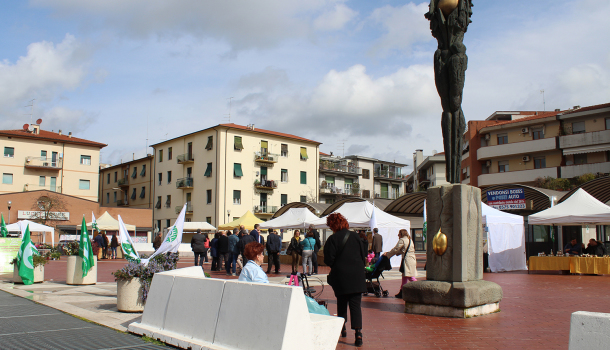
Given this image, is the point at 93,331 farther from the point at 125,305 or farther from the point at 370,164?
the point at 370,164

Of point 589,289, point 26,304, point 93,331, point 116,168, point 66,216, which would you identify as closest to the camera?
Result: point 93,331

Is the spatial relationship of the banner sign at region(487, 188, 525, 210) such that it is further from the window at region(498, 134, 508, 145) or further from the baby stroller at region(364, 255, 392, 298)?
the window at region(498, 134, 508, 145)

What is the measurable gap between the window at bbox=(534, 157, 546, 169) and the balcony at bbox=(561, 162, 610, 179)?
2.16 meters

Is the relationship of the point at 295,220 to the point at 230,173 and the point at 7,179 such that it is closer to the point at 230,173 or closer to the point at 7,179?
the point at 230,173

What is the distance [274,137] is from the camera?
5591 cm

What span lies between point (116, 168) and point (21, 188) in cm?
1549

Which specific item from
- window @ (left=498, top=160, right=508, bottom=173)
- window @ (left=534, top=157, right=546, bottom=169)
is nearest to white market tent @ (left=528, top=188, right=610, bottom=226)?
window @ (left=534, top=157, right=546, bottom=169)

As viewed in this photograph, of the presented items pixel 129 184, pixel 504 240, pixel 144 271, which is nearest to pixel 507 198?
pixel 504 240

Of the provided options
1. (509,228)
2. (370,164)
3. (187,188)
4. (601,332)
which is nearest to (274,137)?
(187,188)

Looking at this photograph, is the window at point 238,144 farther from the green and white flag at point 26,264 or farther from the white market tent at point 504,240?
the green and white flag at point 26,264

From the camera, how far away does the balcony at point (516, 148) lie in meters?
45.0

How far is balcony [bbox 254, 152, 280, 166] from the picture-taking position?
5377 centimetres

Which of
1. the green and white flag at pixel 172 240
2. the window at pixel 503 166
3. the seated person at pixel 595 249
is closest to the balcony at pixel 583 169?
the window at pixel 503 166

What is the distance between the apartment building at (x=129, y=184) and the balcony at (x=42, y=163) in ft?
30.1
